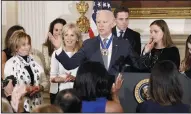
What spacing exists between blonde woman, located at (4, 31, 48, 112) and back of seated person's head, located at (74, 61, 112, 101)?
0.95 metres

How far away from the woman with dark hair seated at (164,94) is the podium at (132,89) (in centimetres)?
59

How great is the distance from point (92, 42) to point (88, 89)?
1010 mm

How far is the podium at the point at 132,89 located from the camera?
2744 millimetres

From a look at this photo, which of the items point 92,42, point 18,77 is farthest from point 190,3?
point 18,77

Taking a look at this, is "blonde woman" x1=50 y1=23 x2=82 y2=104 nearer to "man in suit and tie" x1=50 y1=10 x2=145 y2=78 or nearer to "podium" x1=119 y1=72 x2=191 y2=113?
"man in suit and tie" x1=50 y1=10 x2=145 y2=78

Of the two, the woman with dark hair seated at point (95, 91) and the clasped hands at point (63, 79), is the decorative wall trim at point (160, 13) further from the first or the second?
the woman with dark hair seated at point (95, 91)

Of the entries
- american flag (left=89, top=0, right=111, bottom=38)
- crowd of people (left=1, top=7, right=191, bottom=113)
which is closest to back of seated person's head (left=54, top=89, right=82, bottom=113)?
crowd of people (left=1, top=7, right=191, bottom=113)

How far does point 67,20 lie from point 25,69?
173cm

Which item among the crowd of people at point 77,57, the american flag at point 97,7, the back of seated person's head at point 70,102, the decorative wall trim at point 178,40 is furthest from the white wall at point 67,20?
the back of seated person's head at point 70,102

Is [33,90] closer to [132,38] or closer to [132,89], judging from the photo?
[132,89]

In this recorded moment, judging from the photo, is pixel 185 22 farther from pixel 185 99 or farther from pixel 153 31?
pixel 185 99

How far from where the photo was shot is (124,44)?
311 cm

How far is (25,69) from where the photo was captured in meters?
3.05

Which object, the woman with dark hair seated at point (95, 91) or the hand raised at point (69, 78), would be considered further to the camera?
the hand raised at point (69, 78)
